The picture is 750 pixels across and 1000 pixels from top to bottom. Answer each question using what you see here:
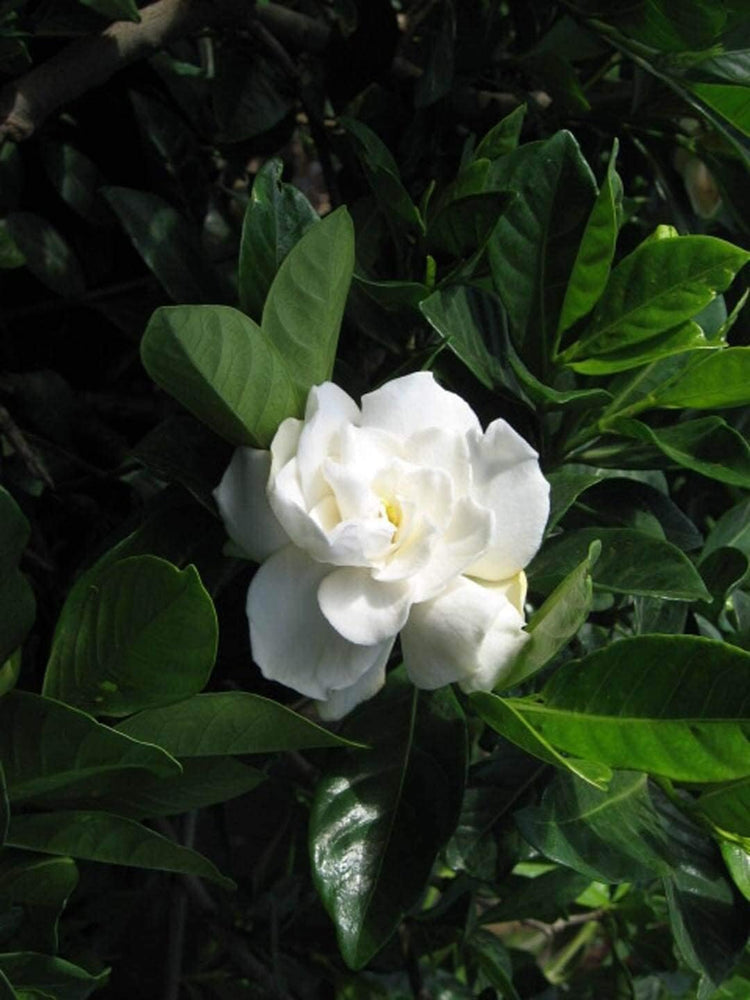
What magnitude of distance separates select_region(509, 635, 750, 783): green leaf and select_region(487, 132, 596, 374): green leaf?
27 centimetres

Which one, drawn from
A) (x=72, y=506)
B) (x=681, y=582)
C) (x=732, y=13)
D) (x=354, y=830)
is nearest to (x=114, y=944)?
(x=72, y=506)

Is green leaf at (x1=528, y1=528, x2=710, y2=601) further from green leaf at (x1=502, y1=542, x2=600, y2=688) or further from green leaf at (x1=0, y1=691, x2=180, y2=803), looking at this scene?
green leaf at (x1=0, y1=691, x2=180, y2=803)

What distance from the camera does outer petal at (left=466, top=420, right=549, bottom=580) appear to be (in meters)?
0.70

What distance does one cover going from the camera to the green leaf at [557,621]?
0.67 meters

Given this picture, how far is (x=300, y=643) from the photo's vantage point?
0.68m

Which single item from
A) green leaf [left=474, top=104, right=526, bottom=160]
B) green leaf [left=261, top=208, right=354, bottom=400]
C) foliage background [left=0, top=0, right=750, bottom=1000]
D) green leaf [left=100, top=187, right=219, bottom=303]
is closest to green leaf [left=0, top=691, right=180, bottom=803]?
foliage background [left=0, top=0, right=750, bottom=1000]

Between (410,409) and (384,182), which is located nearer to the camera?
(410,409)

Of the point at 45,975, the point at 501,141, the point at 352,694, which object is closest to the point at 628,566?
the point at 352,694

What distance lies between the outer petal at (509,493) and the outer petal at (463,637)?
0.03 m

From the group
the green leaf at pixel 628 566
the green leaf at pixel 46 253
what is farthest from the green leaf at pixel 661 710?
the green leaf at pixel 46 253

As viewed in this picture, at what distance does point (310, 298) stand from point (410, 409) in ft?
0.28

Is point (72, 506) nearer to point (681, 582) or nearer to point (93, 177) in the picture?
point (93, 177)

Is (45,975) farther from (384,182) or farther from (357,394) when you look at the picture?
(384,182)

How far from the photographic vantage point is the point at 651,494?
981mm
